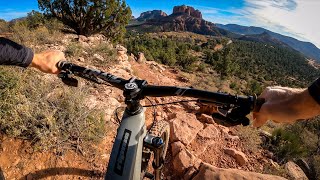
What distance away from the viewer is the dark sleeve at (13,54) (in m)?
1.80

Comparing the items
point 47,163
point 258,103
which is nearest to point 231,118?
point 258,103

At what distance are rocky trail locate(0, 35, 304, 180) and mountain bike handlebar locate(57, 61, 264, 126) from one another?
6.57ft

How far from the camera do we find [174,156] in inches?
157

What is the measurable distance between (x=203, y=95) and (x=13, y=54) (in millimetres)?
1477

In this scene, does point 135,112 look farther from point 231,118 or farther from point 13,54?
point 13,54

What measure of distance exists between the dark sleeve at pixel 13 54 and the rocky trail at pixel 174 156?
6.30 feet

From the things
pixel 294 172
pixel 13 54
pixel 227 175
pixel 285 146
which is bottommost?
pixel 294 172

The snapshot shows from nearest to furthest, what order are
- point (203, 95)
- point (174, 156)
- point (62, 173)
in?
point (203, 95), point (62, 173), point (174, 156)

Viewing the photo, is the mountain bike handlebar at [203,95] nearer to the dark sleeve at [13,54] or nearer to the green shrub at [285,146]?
the dark sleeve at [13,54]

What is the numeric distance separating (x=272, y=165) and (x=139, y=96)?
3.62 metres

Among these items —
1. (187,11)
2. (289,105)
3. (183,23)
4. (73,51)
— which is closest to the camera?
(289,105)

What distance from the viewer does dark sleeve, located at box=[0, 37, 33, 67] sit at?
180cm

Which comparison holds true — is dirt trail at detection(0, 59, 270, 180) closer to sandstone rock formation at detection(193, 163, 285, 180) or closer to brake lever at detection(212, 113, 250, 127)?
sandstone rock formation at detection(193, 163, 285, 180)

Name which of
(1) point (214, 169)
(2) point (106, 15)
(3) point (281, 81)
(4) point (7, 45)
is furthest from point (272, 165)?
(3) point (281, 81)
